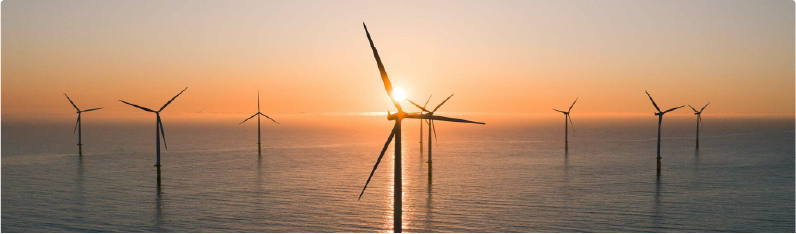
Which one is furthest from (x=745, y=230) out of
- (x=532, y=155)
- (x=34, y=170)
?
(x=34, y=170)

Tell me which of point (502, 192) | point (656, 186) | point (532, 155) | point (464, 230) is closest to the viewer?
point (464, 230)

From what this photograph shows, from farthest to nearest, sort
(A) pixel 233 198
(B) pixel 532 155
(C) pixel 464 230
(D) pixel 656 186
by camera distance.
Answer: (B) pixel 532 155, (D) pixel 656 186, (A) pixel 233 198, (C) pixel 464 230

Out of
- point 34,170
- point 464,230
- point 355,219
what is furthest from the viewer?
point 34,170

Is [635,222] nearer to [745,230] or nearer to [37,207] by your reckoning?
[745,230]

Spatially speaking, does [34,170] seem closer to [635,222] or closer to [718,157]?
[635,222]

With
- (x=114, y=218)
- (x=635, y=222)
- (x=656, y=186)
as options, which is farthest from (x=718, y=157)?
(x=114, y=218)

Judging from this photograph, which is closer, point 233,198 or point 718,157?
point 233,198

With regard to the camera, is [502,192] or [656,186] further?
[656,186]

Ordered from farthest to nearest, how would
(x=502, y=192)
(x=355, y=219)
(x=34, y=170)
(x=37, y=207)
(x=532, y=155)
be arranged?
(x=532, y=155), (x=34, y=170), (x=502, y=192), (x=37, y=207), (x=355, y=219)

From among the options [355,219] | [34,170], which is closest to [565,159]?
[355,219]
